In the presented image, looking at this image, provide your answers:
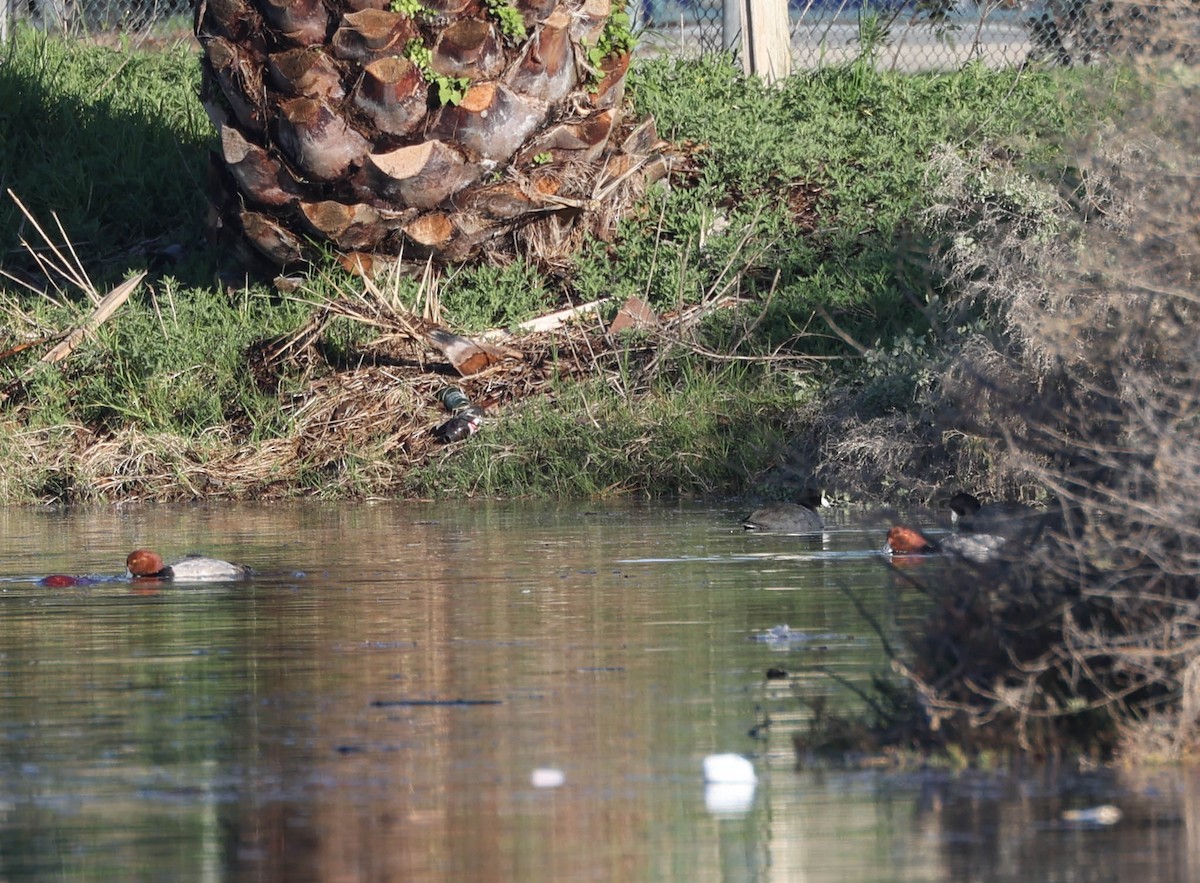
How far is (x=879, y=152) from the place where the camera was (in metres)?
14.7

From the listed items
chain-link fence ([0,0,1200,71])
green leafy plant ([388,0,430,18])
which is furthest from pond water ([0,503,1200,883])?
chain-link fence ([0,0,1200,71])

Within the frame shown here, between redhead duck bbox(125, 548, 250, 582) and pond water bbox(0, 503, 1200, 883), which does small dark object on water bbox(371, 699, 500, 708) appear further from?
redhead duck bbox(125, 548, 250, 582)

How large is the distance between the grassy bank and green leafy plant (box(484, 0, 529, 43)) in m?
1.75

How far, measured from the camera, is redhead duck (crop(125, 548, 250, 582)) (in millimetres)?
8039

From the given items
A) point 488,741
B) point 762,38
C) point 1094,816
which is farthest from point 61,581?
point 762,38

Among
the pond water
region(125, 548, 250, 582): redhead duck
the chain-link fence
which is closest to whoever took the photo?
the pond water

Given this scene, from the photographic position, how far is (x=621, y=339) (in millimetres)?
13031

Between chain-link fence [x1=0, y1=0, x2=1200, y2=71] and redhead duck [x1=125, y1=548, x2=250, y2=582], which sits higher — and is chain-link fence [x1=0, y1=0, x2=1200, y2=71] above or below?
above

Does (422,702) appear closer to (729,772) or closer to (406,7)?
(729,772)

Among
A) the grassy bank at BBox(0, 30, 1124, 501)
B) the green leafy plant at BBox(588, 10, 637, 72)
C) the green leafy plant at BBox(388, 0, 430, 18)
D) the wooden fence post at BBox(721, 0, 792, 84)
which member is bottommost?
the grassy bank at BBox(0, 30, 1124, 501)

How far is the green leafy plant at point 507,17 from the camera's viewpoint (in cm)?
1280

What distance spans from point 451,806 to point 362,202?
9.28 metres

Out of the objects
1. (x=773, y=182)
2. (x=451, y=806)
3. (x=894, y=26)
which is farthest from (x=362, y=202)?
(x=451, y=806)

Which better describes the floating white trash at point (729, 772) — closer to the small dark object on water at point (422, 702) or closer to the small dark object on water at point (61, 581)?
the small dark object on water at point (422, 702)
